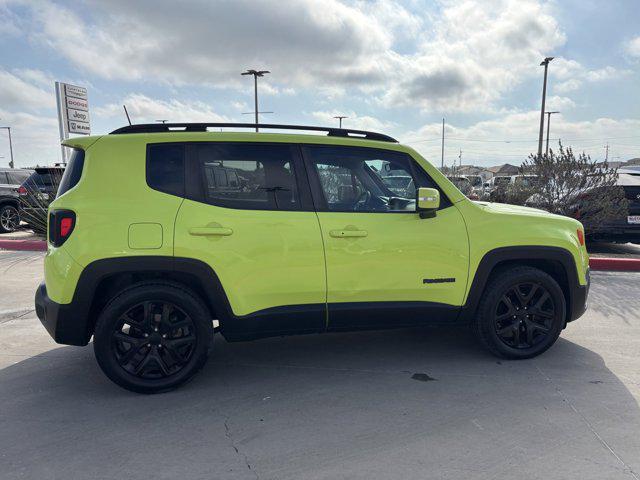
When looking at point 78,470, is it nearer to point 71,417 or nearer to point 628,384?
point 71,417

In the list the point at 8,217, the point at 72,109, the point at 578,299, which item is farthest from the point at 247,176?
the point at 72,109

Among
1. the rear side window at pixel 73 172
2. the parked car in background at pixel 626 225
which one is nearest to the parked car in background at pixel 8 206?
the rear side window at pixel 73 172

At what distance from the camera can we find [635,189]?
27.4 ft

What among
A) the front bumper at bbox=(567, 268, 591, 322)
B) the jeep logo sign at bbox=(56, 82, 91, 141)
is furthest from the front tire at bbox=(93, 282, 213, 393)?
the jeep logo sign at bbox=(56, 82, 91, 141)

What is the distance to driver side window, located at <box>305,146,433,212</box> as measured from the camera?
347cm

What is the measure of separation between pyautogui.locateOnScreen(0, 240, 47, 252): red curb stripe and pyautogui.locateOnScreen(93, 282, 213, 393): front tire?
7234mm

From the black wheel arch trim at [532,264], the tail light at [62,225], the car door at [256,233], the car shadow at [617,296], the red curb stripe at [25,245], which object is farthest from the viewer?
the red curb stripe at [25,245]

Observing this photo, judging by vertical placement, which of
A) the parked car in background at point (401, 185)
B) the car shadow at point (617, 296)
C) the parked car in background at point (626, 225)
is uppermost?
the parked car in background at point (401, 185)

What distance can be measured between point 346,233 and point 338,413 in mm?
1208

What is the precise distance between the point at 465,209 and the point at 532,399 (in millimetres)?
1431

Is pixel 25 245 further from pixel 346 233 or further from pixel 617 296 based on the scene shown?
pixel 617 296

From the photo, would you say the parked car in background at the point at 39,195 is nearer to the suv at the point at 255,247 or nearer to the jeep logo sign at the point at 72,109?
the jeep logo sign at the point at 72,109

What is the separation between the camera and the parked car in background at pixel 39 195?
10.2 meters

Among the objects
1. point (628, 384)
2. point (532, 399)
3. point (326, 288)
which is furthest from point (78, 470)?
point (628, 384)
